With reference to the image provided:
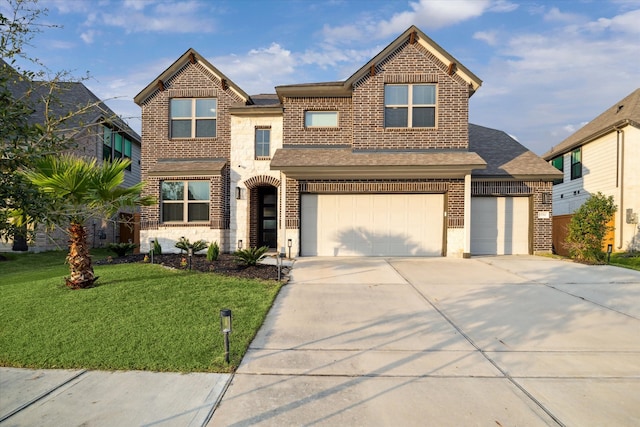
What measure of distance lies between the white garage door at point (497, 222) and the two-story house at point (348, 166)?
39 millimetres

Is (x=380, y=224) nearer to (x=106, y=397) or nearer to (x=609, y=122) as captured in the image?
(x=106, y=397)

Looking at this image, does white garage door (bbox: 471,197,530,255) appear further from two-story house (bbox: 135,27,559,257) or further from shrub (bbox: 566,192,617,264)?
shrub (bbox: 566,192,617,264)

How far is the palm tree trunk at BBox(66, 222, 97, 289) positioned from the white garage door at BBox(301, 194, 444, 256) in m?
7.28

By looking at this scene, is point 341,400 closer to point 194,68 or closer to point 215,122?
point 215,122

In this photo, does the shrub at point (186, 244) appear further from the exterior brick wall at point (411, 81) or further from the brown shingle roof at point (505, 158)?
the brown shingle roof at point (505, 158)

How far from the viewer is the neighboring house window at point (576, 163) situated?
66.2 feet

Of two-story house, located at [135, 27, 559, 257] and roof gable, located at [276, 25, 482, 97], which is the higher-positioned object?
roof gable, located at [276, 25, 482, 97]

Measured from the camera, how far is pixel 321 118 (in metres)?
13.9

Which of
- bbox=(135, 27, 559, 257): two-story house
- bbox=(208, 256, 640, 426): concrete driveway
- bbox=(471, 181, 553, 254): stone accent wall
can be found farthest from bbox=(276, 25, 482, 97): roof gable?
Result: bbox=(208, 256, 640, 426): concrete driveway

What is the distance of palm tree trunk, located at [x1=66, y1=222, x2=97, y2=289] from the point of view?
7.41 meters

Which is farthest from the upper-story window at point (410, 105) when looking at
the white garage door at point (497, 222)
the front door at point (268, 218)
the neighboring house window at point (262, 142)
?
the front door at point (268, 218)

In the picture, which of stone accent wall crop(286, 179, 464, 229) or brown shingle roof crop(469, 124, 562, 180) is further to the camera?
brown shingle roof crop(469, 124, 562, 180)

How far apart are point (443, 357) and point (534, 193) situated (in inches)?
454

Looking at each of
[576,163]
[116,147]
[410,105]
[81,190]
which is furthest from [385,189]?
[116,147]
